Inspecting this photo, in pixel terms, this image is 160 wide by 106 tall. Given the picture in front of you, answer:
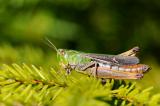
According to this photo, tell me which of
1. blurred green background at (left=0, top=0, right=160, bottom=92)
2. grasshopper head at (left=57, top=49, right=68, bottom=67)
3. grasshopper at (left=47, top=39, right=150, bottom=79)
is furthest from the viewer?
blurred green background at (left=0, top=0, right=160, bottom=92)

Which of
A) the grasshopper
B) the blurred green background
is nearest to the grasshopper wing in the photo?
the grasshopper

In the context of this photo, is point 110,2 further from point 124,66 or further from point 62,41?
point 124,66

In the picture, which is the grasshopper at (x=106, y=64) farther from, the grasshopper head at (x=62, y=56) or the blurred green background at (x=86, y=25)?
the blurred green background at (x=86, y=25)

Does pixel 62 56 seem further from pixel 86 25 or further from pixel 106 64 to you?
pixel 86 25

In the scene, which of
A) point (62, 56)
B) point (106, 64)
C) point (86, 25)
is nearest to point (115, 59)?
point (106, 64)

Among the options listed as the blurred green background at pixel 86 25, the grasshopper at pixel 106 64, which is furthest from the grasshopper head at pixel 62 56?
the blurred green background at pixel 86 25

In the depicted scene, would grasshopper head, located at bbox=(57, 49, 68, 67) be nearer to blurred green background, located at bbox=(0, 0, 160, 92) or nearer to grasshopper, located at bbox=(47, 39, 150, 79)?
grasshopper, located at bbox=(47, 39, 150, 79)

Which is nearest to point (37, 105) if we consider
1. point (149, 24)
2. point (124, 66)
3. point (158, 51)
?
point (124, 66)
